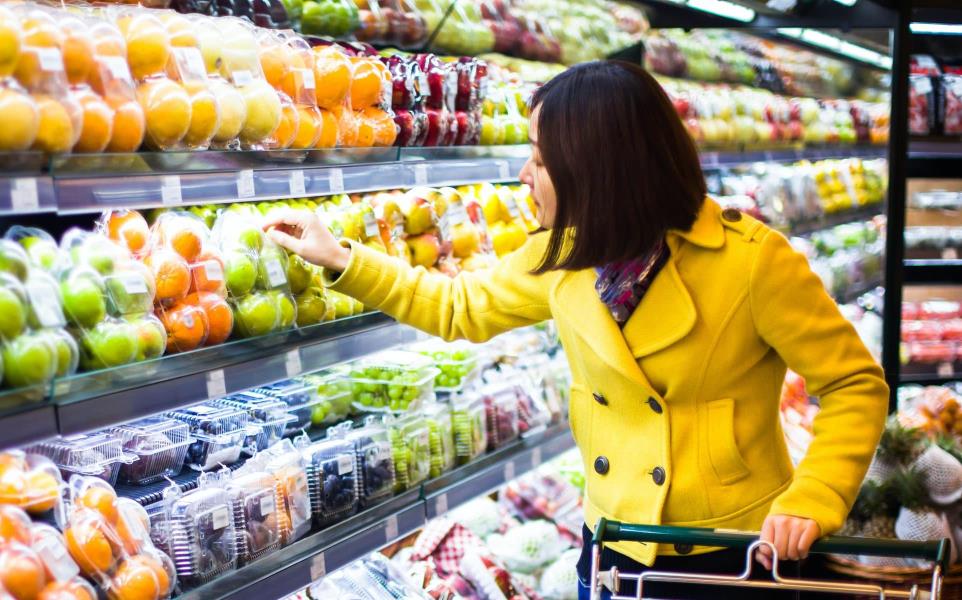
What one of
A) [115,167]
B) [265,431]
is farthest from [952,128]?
[115,167]

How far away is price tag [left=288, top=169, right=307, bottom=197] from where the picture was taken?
205 centimetres

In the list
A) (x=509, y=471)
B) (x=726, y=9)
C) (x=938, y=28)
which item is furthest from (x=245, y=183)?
(x=938, y=28)

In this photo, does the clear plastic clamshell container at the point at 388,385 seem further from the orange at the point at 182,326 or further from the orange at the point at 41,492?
the orange at the point at 41,492

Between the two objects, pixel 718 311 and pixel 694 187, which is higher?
pixel 694 187

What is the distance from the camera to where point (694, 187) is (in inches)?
73.1

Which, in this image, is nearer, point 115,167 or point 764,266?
point 115,167

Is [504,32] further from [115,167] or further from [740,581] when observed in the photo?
[740,581]

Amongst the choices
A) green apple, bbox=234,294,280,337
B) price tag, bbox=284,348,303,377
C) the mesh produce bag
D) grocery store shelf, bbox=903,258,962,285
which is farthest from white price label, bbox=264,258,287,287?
grocery store shelf, bbox=903,258,962,285

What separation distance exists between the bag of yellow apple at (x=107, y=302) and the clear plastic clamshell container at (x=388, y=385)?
923 millimetres

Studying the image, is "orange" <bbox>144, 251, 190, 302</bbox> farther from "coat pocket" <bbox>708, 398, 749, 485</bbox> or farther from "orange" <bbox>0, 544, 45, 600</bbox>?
"coat pocket" <bbox>708, 398, 749, 485</bbox>

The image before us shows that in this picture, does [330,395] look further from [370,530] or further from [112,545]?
[112,545]

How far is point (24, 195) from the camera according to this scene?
1.46m

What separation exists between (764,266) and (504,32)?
182cm

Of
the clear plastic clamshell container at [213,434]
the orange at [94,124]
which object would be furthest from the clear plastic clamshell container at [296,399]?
the orange at [94,124]
